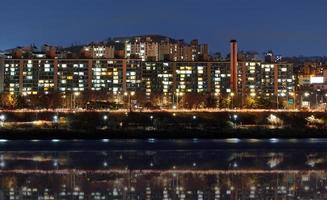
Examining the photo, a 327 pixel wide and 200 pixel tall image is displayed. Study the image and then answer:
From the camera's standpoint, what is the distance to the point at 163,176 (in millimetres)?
24406

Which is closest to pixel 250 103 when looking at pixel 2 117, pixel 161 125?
pixel 161 125

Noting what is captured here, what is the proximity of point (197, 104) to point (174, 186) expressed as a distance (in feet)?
312

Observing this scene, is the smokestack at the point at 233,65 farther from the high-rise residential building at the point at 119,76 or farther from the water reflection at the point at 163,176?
the water reflection at the point at 163,176

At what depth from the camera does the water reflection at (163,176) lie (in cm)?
2002

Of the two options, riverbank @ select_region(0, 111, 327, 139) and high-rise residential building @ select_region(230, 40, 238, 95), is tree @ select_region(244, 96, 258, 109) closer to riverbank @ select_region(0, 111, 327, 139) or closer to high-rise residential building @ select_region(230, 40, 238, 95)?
high-rise residential building @ select_region(230, 40, 238, 95)

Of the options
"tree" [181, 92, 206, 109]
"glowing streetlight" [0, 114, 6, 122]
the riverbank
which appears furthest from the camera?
"tree" [181, 92, 206, 109]

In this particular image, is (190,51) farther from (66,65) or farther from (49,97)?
(49,97)

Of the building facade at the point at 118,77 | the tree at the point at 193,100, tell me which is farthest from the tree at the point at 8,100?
the tree at the point at 193,100

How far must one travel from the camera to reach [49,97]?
114875 mm

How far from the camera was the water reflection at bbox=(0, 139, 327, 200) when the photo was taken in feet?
65.7


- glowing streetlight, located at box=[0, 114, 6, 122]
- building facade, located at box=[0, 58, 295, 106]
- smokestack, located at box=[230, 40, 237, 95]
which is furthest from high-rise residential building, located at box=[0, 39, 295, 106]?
glowing streetlight, located at box=[0, 114, 6, 122]

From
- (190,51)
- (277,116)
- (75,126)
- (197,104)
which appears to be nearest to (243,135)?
(75,126)

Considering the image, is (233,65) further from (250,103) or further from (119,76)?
(119,76)

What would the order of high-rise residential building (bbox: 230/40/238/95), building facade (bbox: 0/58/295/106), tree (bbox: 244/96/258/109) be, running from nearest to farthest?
tree (bbox: 244/96/258/109) → high-rise residential building (bbox: 230/40/238/95) → building facade (bbox: 0/58/295/106)
